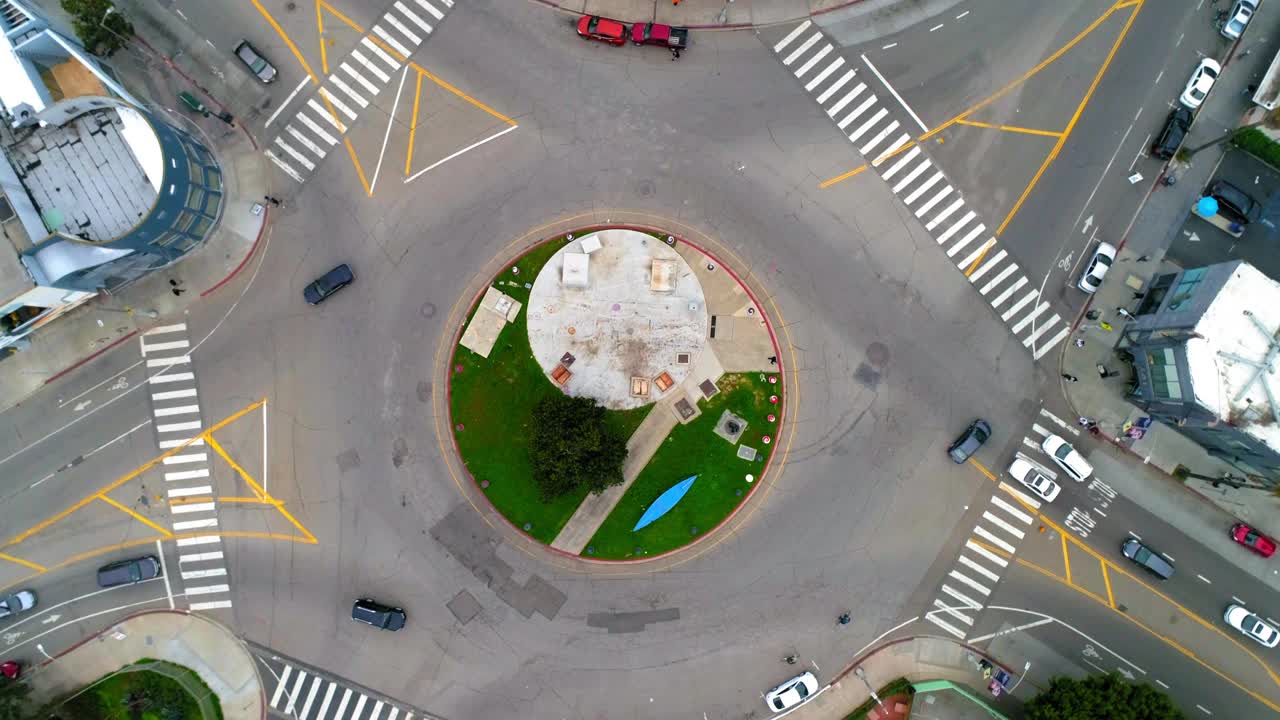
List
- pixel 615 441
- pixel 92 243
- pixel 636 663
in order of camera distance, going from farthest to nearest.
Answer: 1. pixel 636 663
2. pixel 615 441
3. pixel 92 243

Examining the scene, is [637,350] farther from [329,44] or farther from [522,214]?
[329,44]

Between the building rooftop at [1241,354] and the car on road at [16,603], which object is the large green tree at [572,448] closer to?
the car on road at [16,603]

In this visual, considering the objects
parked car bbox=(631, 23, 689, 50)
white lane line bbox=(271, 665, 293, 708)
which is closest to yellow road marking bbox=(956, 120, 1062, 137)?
parked car bbox=(631, 23, 689, 50)

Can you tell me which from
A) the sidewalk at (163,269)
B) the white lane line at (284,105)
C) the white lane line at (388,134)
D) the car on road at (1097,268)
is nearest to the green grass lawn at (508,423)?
the white lane line at (388,134)

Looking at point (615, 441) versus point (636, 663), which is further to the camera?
point (636, 663)

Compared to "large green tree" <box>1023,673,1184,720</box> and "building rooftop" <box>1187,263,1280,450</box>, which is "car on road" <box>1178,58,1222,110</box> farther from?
"large green tree" <box>1023,673,1184,720</box>

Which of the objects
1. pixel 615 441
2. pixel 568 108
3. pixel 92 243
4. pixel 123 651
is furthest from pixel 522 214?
pixel 123 651
